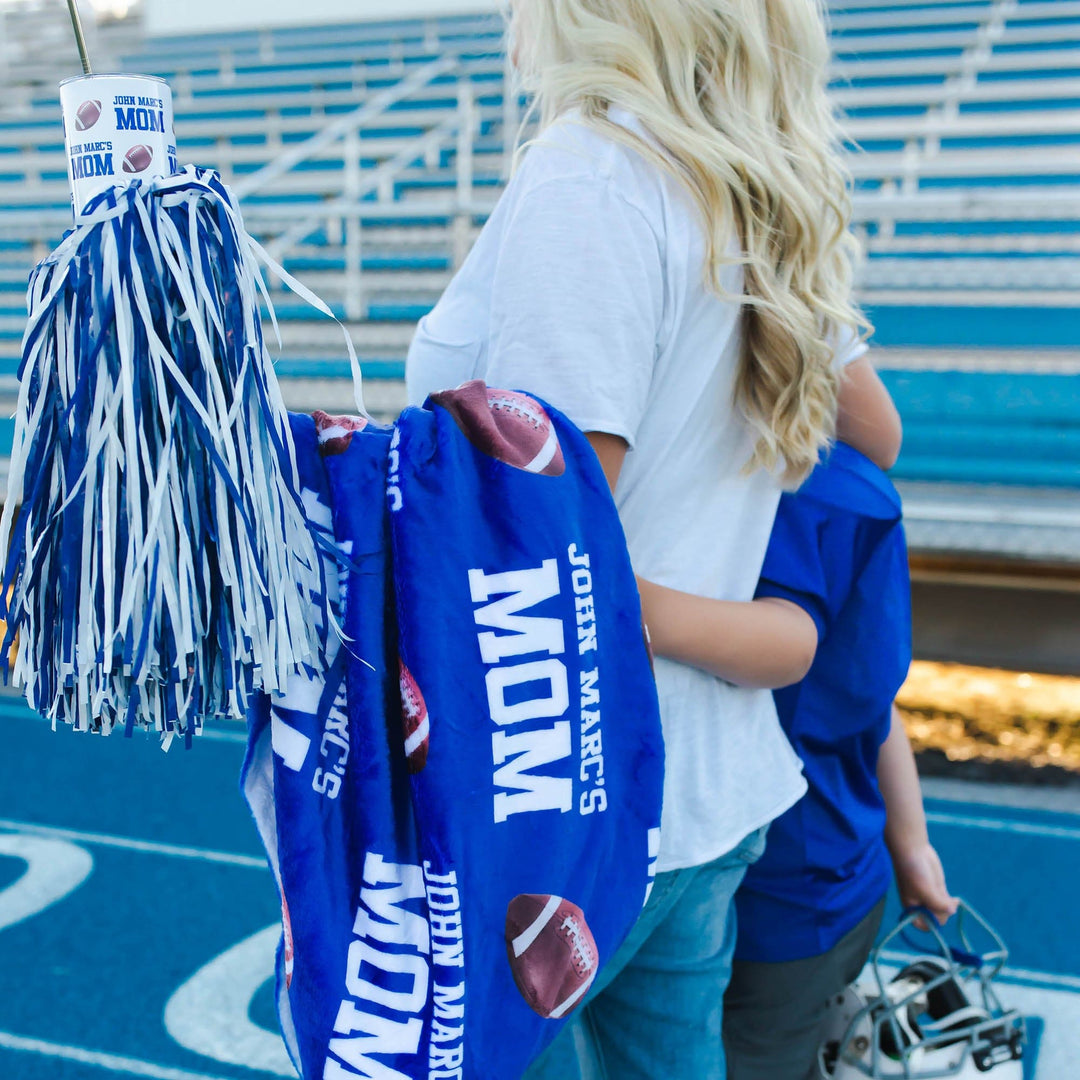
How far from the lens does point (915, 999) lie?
45.5 inches

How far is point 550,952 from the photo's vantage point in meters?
0.66

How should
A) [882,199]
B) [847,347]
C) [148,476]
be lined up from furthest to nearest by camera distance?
[882,199], [847,347], [148,476]

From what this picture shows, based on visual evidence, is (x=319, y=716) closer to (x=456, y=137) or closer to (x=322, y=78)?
(x=456, y=137)

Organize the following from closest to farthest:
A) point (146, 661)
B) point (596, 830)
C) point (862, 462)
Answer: point (146, 661)
point (596, 830)
point (862, 462)

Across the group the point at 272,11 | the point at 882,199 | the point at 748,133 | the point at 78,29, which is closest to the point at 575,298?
the point at 748,133

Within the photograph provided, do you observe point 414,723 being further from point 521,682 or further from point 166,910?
point 166,910

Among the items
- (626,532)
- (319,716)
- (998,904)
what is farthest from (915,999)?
(998,904)

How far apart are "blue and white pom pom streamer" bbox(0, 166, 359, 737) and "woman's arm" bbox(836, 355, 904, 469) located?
0.59 m

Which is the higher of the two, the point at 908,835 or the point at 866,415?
the point at 866,415

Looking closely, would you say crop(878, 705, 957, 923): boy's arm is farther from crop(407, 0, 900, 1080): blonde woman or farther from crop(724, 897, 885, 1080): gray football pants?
crop(407, 0, 900, 1080): blonde woman

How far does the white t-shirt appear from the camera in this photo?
70 cm

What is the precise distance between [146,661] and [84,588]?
0.05 meters

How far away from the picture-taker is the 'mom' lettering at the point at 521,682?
24.7 inches

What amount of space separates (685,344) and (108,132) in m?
0.39
